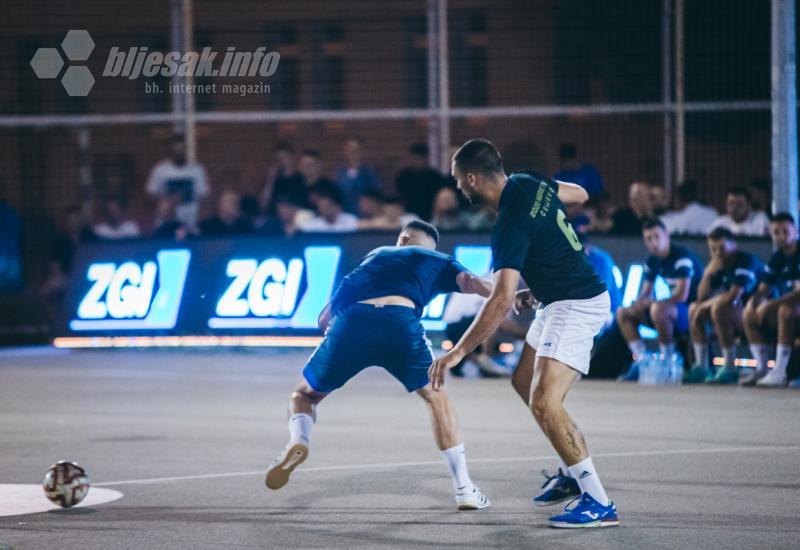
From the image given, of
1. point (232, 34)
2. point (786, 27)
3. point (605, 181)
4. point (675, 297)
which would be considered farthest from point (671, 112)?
point (232, 34)

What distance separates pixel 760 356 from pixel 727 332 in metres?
0.46

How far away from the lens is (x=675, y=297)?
55.7 feet

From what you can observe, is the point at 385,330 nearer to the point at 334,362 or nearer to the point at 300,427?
the point at 334,362

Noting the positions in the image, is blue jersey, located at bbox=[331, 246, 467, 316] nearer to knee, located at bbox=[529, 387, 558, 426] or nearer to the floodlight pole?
knee, located at bbox=[529, 387, 558, 426]

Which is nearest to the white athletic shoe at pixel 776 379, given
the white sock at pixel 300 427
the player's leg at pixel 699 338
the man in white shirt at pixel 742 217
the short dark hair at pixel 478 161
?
the player's leg at pixel 699 338

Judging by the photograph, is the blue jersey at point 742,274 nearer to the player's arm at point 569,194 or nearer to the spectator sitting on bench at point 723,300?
the spectator sitting on bench at point 723,300

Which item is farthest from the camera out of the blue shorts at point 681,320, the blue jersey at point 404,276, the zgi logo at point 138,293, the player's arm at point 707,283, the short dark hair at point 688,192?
the zgi logo at point 138,293

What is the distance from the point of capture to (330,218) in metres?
21.3

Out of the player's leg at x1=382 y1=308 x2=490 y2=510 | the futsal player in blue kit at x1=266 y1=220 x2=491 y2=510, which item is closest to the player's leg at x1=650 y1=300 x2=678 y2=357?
the futsal player in blue kit at x1=266 y1=220 x2=491 y2=510

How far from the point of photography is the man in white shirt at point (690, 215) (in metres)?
19.8

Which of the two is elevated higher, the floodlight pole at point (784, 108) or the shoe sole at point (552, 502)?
the floodlight pole at point (784, 108)

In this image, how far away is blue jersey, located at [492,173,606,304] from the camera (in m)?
8.76

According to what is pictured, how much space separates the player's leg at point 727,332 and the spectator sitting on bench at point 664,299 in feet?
1.48

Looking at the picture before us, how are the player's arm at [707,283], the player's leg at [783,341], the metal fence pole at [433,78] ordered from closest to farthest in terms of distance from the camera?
the player's leg at [783,341] → the player's arm at [707,283] → the metal fence pole at [433,78]
